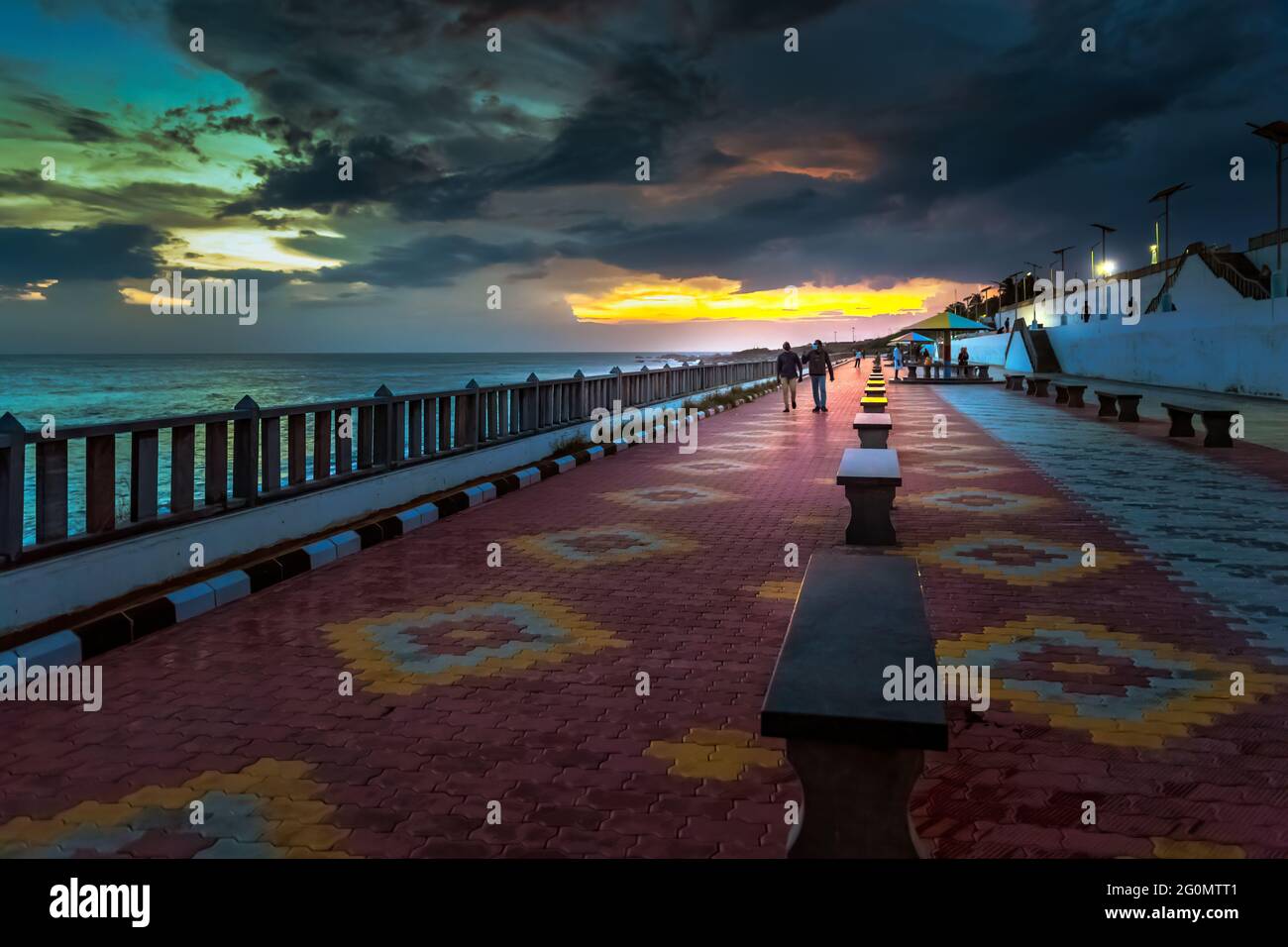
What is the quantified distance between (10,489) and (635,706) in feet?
14.4

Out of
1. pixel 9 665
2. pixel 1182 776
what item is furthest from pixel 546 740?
pixel 9 665

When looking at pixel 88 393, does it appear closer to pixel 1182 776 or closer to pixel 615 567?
pixel 615 567

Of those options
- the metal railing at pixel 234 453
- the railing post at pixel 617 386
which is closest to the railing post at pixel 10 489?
the metal railing at pixel 234 453

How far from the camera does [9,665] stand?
5.08m

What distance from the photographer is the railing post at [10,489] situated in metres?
5.70

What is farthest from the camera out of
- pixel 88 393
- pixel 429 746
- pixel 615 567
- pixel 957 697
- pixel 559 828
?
pixel 88 393

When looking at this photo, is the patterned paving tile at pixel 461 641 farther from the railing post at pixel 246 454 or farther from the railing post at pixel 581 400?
the railing post at pixel 581 400

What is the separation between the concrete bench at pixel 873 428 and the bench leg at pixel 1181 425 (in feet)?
25.5

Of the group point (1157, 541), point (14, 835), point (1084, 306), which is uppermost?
point (1084, 306)

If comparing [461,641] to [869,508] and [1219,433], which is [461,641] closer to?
[869,508]

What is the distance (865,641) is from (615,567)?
4.39 metres

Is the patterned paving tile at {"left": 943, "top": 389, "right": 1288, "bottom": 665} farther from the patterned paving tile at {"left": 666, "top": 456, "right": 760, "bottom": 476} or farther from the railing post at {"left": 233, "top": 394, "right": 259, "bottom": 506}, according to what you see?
the railing post at {"left": 233, "top": 394, "right": 259, "bottom": 506}

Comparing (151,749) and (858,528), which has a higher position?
(858,528)

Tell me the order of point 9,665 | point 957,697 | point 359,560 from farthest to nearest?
point 359,560, point 9,665, point 957,697
